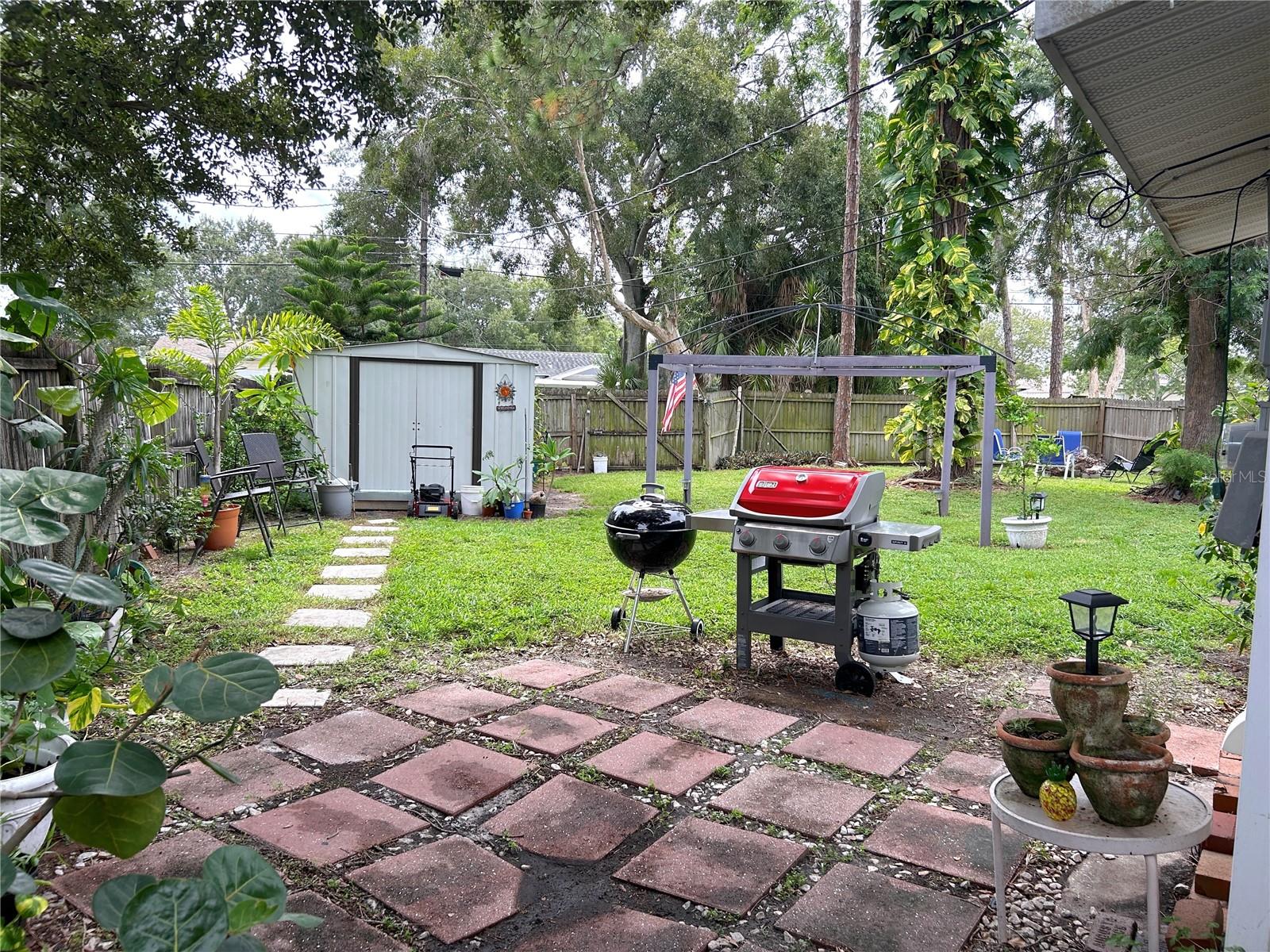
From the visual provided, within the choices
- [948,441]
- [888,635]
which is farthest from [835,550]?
A: [948,441]

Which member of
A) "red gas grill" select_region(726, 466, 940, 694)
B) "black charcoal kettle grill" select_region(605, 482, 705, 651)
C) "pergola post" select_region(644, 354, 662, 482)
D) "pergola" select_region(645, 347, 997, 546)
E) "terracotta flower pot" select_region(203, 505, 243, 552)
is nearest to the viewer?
"red gas grill" select_region(726, 466, 940, 694)

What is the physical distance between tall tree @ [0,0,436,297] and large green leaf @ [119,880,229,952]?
149 inches

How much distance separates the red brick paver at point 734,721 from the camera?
11.5ft

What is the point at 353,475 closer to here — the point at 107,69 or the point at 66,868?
the point at 107,69

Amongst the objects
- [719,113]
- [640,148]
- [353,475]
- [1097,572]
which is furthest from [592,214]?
[1097,572]

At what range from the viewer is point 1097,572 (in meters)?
6.79

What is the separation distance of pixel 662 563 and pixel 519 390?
606 cm

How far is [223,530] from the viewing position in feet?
23.3

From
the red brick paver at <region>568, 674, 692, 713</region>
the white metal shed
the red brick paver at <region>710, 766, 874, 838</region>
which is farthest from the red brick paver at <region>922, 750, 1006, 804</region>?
the white metal shed

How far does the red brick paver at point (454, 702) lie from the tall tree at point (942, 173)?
346 inches

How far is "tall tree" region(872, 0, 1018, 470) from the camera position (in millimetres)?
11094

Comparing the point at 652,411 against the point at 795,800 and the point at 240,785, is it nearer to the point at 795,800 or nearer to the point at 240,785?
the point at 795,800

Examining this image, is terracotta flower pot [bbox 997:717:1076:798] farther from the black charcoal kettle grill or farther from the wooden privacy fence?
the wooden privacy fence

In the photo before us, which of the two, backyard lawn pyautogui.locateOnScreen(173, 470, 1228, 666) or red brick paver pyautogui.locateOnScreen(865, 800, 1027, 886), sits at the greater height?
backyard lawn pyautogui.locateOnScreen(173, 470, 1228, 666)
